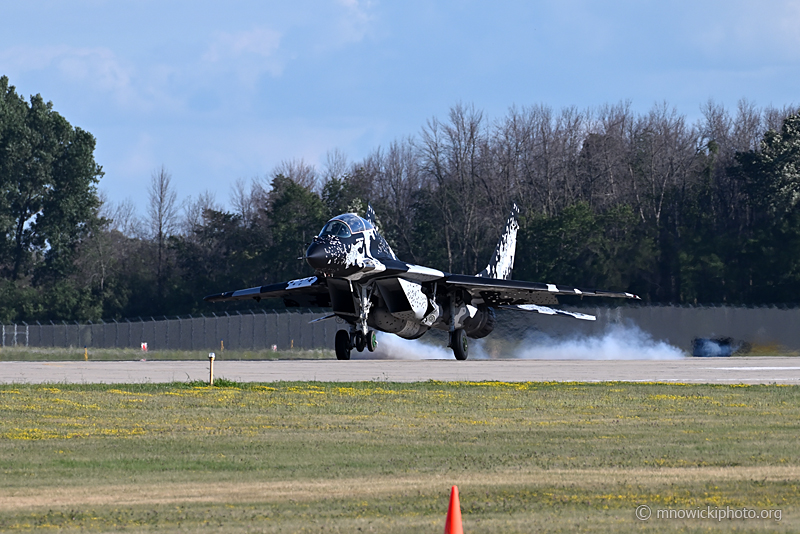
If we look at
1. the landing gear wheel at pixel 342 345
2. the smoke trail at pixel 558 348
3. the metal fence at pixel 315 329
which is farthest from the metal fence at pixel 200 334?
the landing gear wheel at pixel 342 345

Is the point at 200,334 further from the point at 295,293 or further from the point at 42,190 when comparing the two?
the point at 42,190

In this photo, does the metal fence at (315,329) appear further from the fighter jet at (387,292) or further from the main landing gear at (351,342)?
the fighter jet at (387,292)

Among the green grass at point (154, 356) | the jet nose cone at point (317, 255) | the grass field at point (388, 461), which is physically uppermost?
the jet nose cone at point (317, 255)

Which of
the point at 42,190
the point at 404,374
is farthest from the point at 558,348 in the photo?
the point at 42,190

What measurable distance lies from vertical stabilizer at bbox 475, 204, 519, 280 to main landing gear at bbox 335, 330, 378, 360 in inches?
311

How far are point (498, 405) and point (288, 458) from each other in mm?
7448

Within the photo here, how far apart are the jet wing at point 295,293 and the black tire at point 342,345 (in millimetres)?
1979

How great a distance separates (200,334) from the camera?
58.7 metres

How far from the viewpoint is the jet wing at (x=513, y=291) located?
3734cm

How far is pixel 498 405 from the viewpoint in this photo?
18.5 m

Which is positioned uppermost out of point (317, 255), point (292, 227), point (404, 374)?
point (292, 227)

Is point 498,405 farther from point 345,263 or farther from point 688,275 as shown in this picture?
point 688,275

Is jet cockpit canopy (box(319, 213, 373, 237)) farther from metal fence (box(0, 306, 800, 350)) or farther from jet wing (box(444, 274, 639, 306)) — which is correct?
metal fence (box(0, 306, 800, 350))

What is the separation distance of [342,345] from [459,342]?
485 cm
